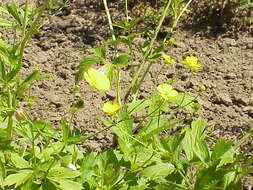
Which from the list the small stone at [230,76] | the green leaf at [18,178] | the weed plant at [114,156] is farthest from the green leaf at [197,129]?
the small stone at [230,76]

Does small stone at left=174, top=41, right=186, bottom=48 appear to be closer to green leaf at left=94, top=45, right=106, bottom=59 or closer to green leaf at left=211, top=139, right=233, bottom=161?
green leaf at left=94, top=45, right=106, bottom=59

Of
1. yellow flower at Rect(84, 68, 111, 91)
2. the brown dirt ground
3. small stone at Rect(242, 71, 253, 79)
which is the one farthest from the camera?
small stone at Rect(242, 71, 253, 79)

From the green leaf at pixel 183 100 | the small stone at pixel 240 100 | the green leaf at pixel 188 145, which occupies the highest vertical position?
the green leaf at pixel 183 100

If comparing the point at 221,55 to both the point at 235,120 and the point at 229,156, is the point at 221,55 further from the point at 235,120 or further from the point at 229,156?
the point at 229,156

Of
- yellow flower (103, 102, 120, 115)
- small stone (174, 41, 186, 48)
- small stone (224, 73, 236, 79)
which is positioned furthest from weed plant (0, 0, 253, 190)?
small stone (174, 41, 186, 48)

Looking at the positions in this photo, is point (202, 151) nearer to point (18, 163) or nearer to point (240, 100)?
point (18, 163)

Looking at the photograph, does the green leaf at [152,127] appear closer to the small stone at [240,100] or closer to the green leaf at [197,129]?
the green leaf at [197,129]

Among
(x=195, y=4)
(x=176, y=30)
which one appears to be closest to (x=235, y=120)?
(x=176, y=30)

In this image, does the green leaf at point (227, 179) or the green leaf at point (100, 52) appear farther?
the green leaf at point (100, 52)
